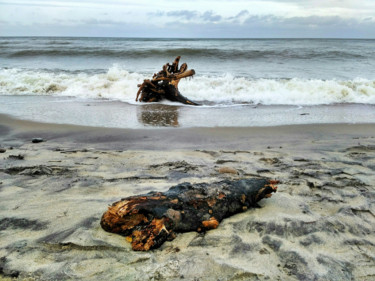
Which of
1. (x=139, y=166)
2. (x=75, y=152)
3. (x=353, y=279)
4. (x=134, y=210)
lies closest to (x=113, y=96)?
(x=75, y=152)

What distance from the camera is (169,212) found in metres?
2.32

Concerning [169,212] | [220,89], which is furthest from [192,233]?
[220,89]

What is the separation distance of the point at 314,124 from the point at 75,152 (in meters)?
4.56

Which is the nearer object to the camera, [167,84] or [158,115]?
[158,115]

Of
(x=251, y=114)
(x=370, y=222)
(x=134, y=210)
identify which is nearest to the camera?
(x=134, y=210)

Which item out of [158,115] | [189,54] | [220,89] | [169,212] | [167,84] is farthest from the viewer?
[189,54]

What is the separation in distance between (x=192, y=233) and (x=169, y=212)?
0.22 metres

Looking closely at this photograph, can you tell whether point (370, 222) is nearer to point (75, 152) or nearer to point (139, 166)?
point (139, 166)

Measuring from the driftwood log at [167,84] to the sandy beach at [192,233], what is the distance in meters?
3.62

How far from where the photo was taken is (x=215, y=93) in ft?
34.5

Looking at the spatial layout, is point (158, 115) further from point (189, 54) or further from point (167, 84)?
point (189, 54)

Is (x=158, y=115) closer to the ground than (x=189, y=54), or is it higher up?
closer to the ground

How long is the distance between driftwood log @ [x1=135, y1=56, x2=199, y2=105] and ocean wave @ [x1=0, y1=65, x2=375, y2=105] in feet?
2.29

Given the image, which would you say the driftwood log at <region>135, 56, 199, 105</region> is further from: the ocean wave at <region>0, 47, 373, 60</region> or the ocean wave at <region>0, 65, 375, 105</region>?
the ocean wave at <region>0, 47, 373, 60</region>
